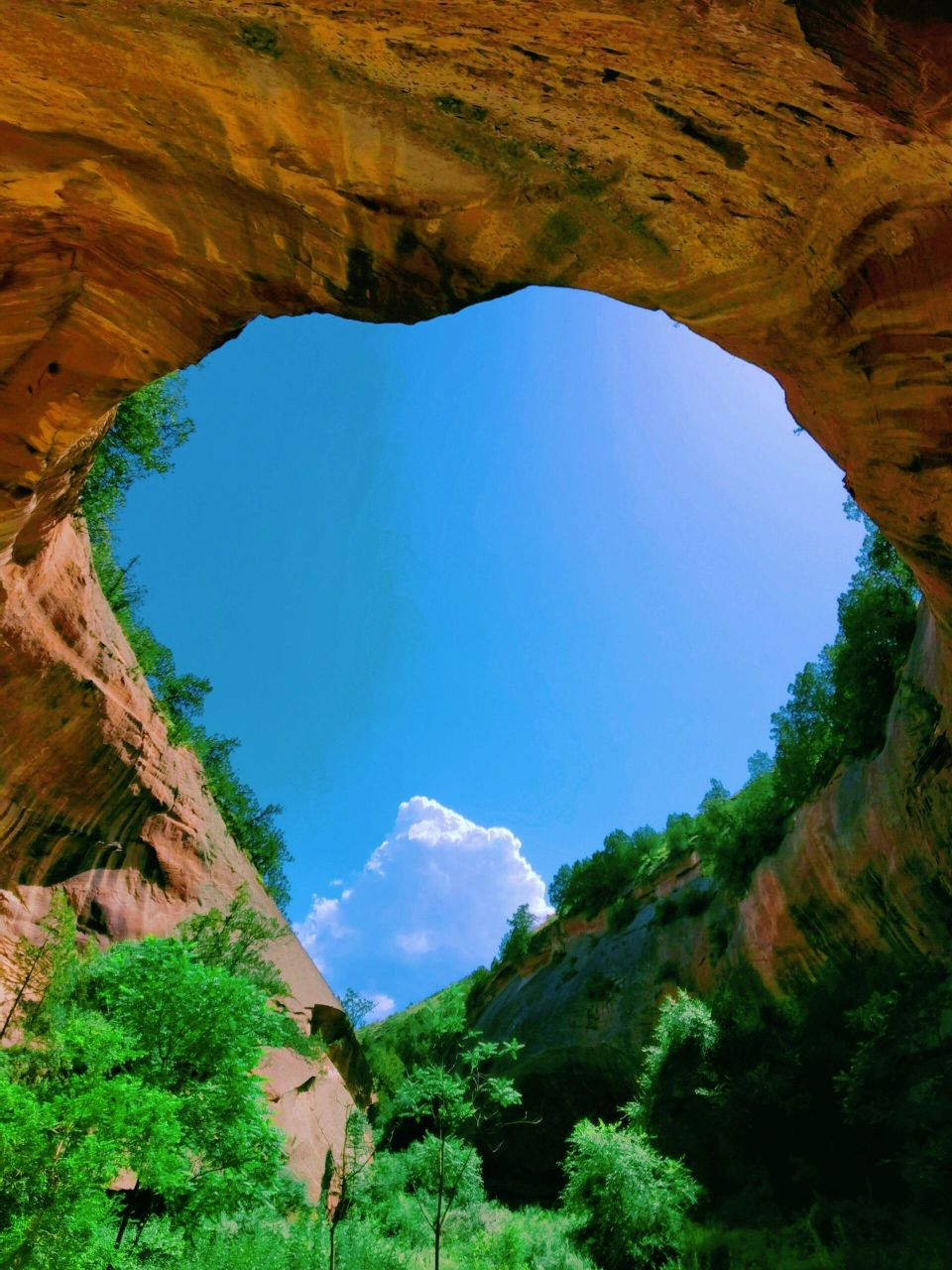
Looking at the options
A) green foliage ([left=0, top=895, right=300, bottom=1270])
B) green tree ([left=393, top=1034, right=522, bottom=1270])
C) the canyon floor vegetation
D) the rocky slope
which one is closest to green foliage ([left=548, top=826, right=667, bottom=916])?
the rocky slope

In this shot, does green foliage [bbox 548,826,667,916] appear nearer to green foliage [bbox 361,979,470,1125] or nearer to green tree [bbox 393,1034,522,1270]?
green foliage [bbox 361,979,470,1125]

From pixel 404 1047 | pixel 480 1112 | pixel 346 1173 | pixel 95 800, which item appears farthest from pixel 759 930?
pixel 404 1047

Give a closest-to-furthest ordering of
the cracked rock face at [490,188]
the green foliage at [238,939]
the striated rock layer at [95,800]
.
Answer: the cracked rock face at [490,188], the striated rock layer at [95,800], the green foliage at [238,939]

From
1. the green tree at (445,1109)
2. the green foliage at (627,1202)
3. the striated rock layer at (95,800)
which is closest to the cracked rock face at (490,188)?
the striated rock layer at (95,800)

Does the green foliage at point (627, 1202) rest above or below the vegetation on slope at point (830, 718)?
below

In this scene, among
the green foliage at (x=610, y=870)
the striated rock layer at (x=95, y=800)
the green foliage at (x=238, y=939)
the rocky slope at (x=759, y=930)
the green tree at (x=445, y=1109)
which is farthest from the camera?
the green foliage at (x=610, y=870)

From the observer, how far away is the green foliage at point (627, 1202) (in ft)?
55.2

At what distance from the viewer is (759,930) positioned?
21.2 m

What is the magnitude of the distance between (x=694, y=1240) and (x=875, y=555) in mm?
18170

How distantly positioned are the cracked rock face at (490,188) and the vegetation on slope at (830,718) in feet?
26.6

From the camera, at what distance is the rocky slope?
14.5 metres

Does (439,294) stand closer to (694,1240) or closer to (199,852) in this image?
(199,852)

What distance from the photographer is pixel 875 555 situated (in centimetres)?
1803

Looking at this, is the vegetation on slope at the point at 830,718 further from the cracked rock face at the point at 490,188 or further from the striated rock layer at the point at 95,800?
the striated rock layer at the point at 95,800
